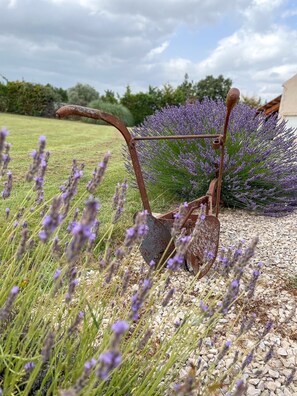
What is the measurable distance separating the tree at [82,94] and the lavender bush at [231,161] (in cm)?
2619

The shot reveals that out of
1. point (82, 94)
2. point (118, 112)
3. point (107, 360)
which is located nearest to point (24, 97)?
point (82, 94)

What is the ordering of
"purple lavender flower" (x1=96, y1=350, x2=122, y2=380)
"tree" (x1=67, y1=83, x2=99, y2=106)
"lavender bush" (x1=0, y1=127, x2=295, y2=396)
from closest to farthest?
"purple lavender flower" (x1=96, y1=350, x2=122, y2=380) < "lavender bush" (x1=0, y1=127, x2=295, y2=396) < "tree" (x1=67, y1=83, x2=99, y2=106)

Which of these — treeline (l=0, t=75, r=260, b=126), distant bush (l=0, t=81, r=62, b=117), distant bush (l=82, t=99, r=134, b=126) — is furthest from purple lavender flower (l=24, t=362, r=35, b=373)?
distant bush (l=0, t=81, r=62, b=117)

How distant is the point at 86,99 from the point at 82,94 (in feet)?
1.74

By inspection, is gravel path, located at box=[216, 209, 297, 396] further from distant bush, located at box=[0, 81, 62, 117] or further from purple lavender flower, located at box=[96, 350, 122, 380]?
distant bush, located at box=[0, 81, 62, 117]

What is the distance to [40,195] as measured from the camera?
71.6 inches

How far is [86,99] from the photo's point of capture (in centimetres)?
Result: 3081

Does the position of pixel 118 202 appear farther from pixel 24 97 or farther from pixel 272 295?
pixel 24 97

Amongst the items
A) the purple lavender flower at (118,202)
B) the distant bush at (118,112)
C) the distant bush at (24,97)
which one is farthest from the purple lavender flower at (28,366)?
the distant bush at (24,97)

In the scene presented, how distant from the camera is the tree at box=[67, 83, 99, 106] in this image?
30.0 m

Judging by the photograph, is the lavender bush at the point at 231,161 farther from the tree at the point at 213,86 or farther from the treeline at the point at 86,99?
the tree at the point at 213,86

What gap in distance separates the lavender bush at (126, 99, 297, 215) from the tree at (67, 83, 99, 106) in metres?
26.2

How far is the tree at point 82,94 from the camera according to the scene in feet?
98.4

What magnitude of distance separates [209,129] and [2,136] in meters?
4.21
